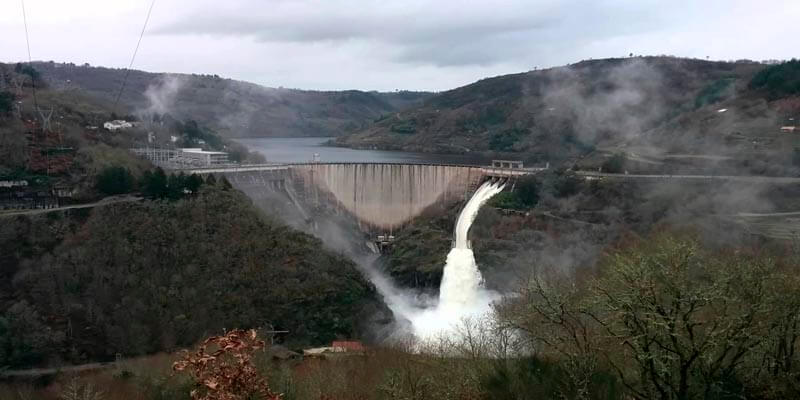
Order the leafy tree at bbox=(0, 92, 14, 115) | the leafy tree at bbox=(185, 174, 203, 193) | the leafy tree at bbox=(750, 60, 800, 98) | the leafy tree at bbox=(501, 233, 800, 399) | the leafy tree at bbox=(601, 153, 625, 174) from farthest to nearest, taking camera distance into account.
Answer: the leafy tree at bbox=(750, 60, 800, 98), the leafy tree at bbox=(601, 153, 625, 174), the leafy tree at bbox=(0, 92, 14, 115), the leafy tree at bbox=(185, 174, 203, 193), the leafy tree at bbox=(501, 233, 800, 399)

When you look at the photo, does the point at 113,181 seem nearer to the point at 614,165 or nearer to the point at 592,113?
the point at 614,165

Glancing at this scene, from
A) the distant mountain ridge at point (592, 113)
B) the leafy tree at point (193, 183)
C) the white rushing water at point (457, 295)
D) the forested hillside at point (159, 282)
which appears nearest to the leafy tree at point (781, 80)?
the distant mountain ridge at point (592, 113)

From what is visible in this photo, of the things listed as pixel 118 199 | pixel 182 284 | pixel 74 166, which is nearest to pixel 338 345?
pixel 182 284

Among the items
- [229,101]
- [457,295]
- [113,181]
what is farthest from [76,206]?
[229,101]

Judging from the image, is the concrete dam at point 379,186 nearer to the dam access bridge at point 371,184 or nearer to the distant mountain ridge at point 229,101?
the dam access bridge at point 371,184

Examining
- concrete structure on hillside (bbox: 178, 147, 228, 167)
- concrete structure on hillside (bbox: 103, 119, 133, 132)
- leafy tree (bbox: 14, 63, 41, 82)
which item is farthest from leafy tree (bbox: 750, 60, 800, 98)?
leafy tree (bbox: 14, 63, 41, 82)

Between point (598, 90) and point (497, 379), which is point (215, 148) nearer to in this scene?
point (497, 379)

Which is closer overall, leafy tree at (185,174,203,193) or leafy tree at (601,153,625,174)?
leafy tree at (185,174,203,193)

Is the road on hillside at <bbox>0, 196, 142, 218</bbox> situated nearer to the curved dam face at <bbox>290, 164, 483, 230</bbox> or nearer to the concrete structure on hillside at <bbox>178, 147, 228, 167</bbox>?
the concrete structure on hillside at <bbox>178, 147, 228, 167</bbox>
